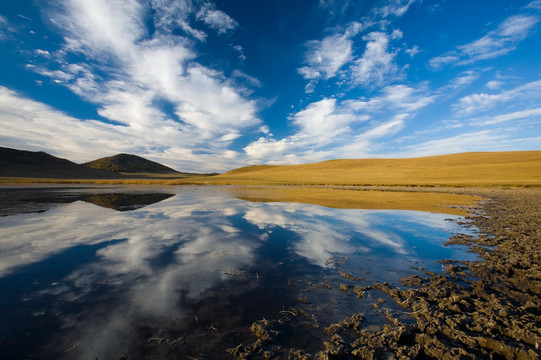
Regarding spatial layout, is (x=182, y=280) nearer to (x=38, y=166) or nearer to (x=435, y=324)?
(x=435, y=324)

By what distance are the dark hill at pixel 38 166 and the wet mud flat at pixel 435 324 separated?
10642 centimetres

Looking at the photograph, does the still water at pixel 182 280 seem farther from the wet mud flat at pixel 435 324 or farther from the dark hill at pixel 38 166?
the dark hill at pixel 38 166

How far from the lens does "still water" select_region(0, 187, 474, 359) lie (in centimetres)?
372

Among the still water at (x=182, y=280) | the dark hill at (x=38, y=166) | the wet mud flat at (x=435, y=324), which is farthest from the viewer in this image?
the dark hill at (x=38, y=166)

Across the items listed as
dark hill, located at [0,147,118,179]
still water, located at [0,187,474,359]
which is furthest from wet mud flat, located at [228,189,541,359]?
dark hill, located at [0,147,118,179]

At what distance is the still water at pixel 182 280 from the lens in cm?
372

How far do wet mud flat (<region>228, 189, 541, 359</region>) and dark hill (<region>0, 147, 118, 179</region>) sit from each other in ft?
349

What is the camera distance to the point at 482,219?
13.9 metres

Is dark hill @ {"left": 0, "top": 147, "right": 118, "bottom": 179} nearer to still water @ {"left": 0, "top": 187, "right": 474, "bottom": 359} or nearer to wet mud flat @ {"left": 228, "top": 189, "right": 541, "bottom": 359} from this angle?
still water @ {"left": 0, "top": 187, "right": 474, "bottom": 359}

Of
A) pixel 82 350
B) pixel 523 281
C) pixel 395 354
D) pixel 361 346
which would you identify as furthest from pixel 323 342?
pixel 523 281

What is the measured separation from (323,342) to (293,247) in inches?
197

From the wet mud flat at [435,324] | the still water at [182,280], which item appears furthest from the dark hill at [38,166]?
the wet mud flat at [435,324]

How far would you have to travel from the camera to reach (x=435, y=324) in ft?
13.6

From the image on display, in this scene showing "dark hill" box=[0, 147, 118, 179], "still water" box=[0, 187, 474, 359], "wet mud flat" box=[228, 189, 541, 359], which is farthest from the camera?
"dark hill" box=[0, 147, 118, 179]
